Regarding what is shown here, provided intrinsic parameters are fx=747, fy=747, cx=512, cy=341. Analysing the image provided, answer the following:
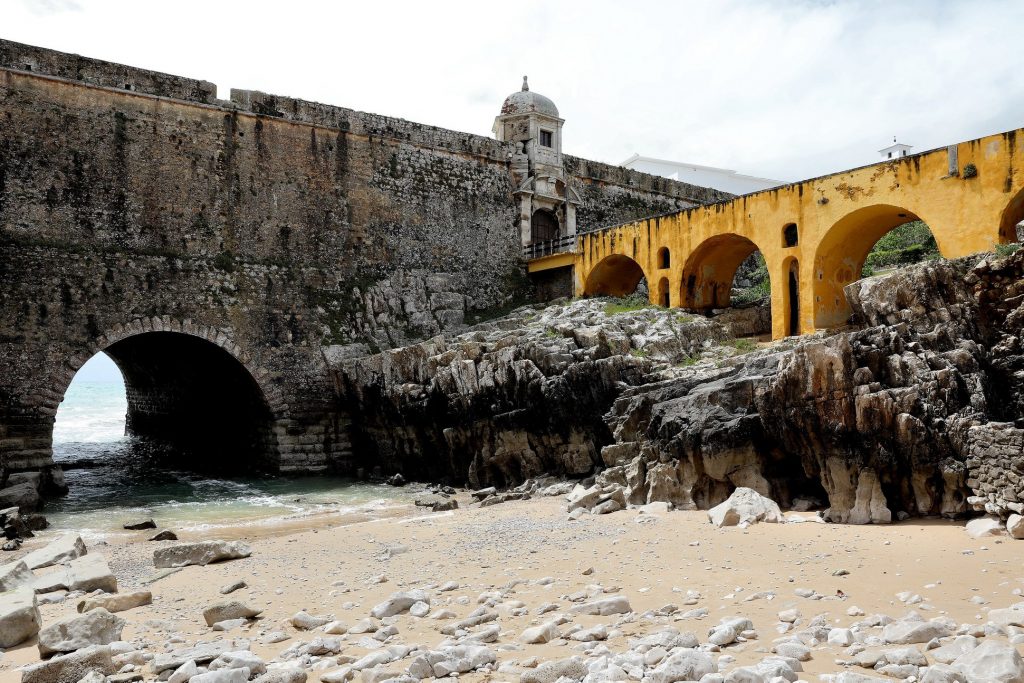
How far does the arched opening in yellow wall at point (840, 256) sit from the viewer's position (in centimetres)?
1775

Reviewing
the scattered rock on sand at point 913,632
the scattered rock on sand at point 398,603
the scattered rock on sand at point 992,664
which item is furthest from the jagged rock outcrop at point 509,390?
the scattered rock on sand at point 992,664

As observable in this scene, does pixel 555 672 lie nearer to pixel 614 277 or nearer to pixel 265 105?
pixel 265 105

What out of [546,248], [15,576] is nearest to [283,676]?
[15,576]

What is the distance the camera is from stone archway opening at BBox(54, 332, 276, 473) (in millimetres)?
21875

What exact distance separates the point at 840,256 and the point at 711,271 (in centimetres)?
452

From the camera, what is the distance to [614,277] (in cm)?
2588

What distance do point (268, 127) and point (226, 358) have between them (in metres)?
6.93

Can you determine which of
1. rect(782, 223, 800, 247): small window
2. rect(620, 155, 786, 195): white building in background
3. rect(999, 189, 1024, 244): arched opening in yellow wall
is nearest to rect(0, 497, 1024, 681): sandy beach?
rect(999, 189, 1024, 244): arched opening in yellow wall

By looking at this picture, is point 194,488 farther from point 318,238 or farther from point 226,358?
point 318,238

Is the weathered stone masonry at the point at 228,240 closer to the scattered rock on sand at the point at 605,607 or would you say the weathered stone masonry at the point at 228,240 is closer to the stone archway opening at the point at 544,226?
the stone archway opening at the point at 544,226

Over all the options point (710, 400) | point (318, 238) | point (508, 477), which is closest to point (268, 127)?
point (318, 238)

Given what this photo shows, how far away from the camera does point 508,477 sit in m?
17.2

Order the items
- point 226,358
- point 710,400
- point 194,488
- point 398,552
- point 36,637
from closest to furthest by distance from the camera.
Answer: point 36,637 < point 398,552 < point 710,400 < point 194,488 < point 226,358

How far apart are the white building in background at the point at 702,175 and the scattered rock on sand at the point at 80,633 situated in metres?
A: 45.4
